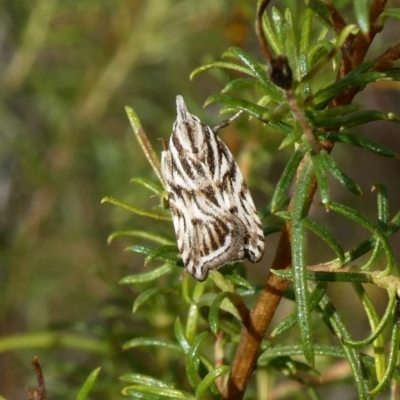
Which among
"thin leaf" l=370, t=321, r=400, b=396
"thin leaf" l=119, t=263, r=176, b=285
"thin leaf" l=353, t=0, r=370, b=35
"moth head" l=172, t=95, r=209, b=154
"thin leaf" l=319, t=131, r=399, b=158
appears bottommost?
"thin leaf" l=370, t=321, r=400, b=396

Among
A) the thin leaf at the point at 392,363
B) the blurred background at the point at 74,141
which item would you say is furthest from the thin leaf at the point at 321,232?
the blurred background at the point at 74,141

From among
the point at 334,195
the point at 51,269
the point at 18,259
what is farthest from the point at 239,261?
the point at 334,195

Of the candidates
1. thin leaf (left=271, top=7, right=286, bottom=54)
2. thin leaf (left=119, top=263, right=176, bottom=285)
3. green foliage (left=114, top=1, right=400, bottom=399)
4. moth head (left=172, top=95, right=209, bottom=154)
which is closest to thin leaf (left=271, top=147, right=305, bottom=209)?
green foliage (left=114, top=1, right=400, bottom=399)

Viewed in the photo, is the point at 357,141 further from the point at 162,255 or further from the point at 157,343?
the point at 157,343

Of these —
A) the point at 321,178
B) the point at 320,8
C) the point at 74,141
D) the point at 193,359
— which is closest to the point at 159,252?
the point at 193,359

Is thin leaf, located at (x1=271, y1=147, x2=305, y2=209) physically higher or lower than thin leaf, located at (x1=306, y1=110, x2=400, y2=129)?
lower

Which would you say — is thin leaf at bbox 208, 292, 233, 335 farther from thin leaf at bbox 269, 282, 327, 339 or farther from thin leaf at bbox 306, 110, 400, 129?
thin leaf at bbox 306, 110, 400, 129

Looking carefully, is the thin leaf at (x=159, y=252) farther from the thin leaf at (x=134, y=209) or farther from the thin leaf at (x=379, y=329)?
the thin leaf at (x=379, y=329)

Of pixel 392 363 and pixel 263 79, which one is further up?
pixel 263 79
